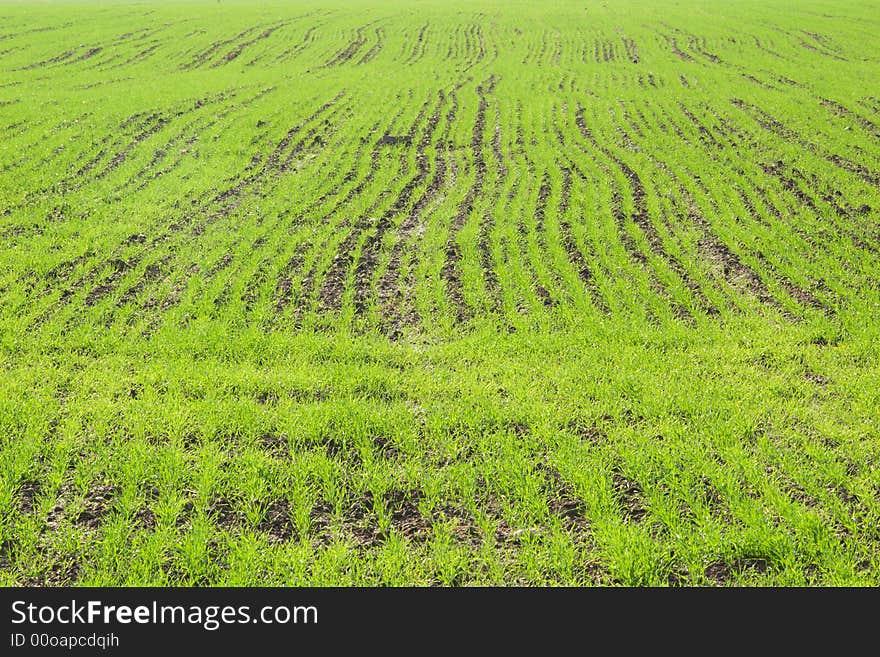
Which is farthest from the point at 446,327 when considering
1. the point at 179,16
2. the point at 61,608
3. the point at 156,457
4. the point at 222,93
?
the point at 179,16

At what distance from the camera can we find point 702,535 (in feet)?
16.1

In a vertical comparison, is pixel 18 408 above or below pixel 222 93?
below

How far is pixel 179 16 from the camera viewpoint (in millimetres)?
48062

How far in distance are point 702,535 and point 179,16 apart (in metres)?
56.7

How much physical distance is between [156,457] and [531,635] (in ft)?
13.1

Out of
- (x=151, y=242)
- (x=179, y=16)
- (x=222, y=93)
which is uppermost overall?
(x=179, y=16)

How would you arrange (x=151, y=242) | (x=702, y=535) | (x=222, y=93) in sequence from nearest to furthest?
(x=702, y=535), (x=151, y=242), (x=222, y=93)

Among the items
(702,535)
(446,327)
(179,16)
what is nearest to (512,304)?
(446,327)

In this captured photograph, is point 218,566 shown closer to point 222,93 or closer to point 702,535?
point 702,535

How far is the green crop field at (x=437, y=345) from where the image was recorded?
16.2 ft

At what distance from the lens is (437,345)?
830 centimetres

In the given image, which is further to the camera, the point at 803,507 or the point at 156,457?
the point at 156,457

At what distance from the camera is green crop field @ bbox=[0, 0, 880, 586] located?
4.94 meters

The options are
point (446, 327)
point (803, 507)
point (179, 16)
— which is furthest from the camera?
point (179, 16)
